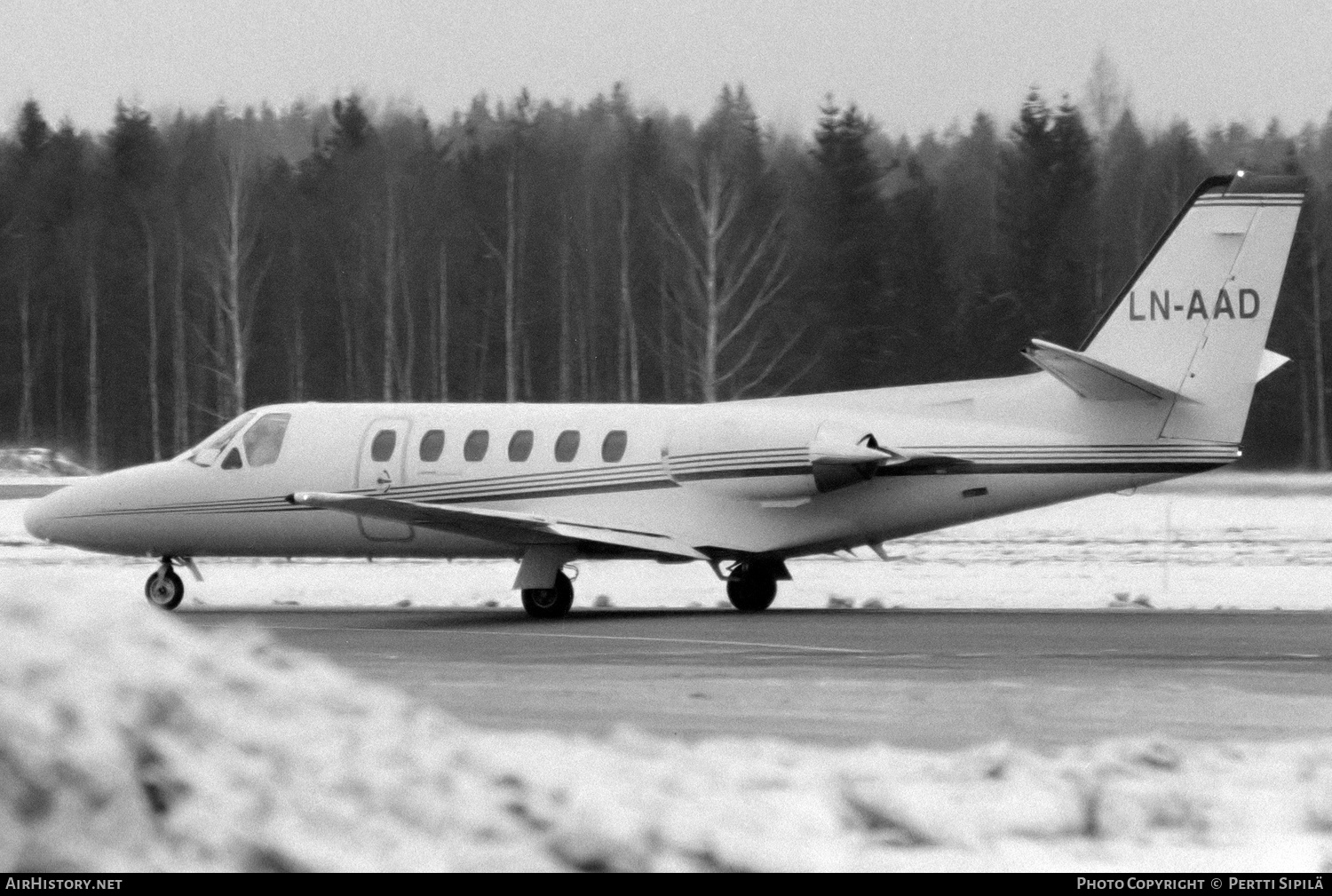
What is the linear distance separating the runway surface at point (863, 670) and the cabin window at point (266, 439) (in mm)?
2377

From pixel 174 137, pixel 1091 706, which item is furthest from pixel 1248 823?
pixel 174 137

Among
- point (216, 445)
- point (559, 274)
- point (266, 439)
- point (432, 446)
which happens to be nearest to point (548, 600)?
point (432, 446)

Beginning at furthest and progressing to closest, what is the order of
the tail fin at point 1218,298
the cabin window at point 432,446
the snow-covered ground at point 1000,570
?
1. the snow-covered ground at point 1000,570
2. the cabin window at point 432,446
3. the tail fin at point 1218,298

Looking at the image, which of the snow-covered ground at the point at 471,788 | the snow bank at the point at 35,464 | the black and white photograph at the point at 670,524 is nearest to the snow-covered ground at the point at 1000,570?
the black and white photograph at the point at 670,524

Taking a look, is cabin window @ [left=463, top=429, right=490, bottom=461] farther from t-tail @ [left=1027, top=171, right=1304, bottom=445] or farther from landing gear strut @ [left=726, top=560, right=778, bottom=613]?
t-tail @ [left=1027, top=171, right=1304, bottom=445]

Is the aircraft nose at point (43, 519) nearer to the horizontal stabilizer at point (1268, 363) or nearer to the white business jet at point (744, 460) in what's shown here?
the white business jet at point (744, 460)

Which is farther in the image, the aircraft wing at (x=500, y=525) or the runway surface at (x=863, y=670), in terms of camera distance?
the aircraft wing at (x=500, y=525)

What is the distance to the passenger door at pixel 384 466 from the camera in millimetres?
23391

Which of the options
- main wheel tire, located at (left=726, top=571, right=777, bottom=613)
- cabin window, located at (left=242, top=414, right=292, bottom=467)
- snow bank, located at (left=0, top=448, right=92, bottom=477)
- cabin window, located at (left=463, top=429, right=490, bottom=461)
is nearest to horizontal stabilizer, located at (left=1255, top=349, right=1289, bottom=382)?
main wheel tire, located at (left=726, top=571, right=777, bottom=613)

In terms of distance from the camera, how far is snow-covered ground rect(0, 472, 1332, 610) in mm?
24688

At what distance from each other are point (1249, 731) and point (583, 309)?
50.3 metres

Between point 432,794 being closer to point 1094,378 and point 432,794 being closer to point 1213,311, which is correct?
point 1094,378

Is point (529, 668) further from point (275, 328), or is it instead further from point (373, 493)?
point (275, 328)

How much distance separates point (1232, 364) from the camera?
Answer: 20.8m
